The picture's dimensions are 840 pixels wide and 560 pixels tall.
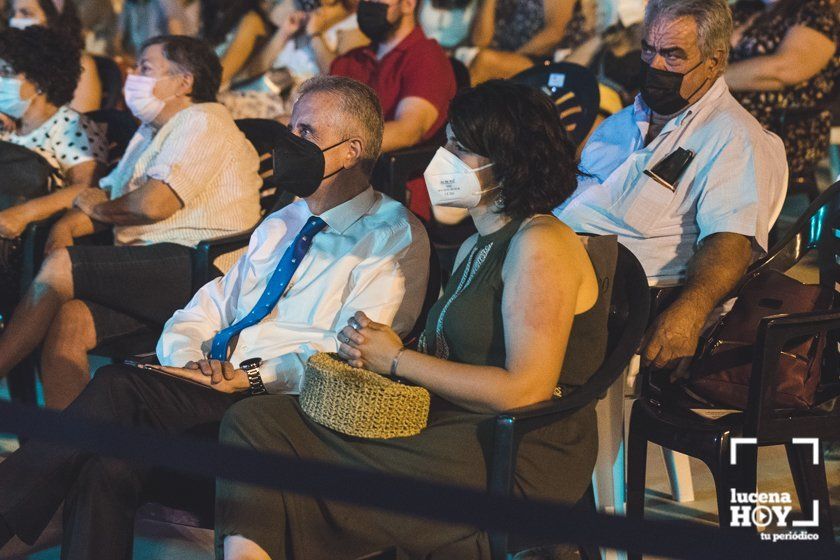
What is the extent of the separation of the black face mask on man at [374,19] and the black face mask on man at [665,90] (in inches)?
67.9

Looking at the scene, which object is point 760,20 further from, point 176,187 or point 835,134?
point 176,187

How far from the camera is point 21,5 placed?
19.0 feet

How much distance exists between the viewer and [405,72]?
4766 millimetres

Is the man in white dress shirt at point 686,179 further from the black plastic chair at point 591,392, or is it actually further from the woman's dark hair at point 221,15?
the woman's dark hair at point 221,15

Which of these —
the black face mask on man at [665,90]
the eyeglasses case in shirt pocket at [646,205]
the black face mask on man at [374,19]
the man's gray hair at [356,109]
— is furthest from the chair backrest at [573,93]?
the man's gray hair at [356,109]

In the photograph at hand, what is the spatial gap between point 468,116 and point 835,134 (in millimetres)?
3689

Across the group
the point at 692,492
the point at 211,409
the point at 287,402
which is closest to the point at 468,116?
the point at 287,402

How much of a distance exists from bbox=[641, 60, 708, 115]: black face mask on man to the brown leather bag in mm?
745

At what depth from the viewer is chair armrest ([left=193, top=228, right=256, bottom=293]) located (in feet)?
12.1

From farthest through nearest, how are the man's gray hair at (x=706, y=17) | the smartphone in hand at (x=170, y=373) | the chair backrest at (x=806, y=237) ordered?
the man's gray hair at (x=706, y=17)
the chair backrest at (x=806, y=237)
the smartphone in hand at (x=170, y=373)

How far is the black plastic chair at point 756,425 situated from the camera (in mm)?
2586

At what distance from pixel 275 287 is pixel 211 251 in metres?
0.70

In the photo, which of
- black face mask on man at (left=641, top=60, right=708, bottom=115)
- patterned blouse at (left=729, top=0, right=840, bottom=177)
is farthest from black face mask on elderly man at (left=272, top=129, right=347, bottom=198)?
patterned blouse at (left=729, top=0, right=840, bottom=177)

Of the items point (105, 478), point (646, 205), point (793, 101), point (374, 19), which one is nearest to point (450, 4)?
point (374, 19)
